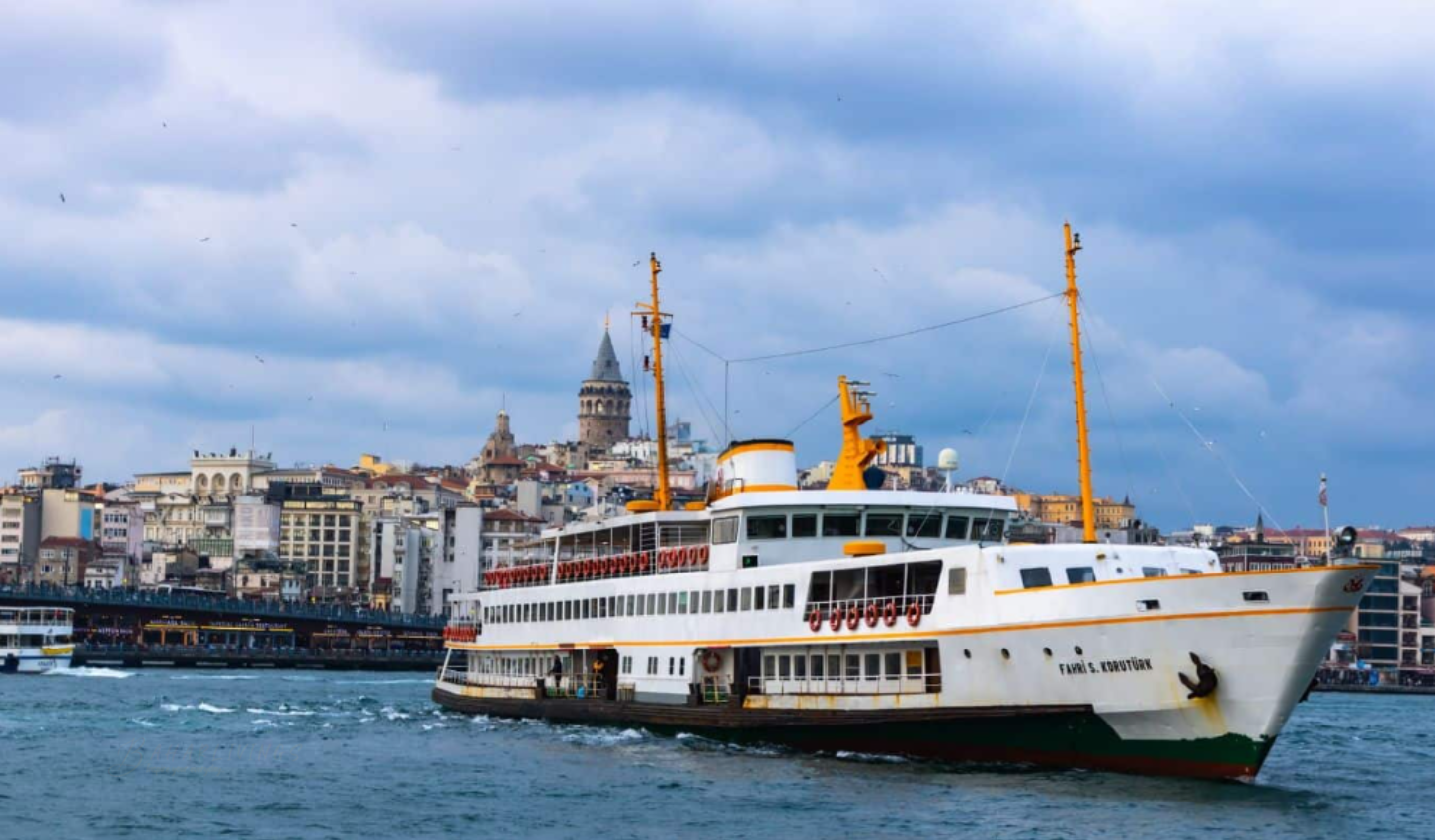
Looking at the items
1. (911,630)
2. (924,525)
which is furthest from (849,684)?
(924,525)

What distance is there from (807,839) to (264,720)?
30.2m

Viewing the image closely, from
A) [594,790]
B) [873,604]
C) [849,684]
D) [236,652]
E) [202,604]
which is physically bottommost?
[594,790]

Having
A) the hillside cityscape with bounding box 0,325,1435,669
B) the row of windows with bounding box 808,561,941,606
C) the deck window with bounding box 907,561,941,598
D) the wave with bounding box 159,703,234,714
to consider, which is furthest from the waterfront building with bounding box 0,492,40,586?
the deck window with bounding box 907,561,941,598

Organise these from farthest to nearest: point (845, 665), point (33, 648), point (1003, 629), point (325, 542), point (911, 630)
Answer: point (325, 542) → point (33, 648) → point (845, 665) → point (911, 630) → point (1003, 629)

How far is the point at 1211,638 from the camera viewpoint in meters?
32.0

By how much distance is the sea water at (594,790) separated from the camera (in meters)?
31.0

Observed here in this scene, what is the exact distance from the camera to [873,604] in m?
37.3

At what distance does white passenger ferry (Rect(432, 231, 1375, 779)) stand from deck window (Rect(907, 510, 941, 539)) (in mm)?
48

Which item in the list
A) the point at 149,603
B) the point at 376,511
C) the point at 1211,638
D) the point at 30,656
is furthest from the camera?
the point at 376,511

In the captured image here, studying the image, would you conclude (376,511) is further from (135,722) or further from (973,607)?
(973,607)

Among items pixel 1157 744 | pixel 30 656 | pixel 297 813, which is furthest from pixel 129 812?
pixel 30 656

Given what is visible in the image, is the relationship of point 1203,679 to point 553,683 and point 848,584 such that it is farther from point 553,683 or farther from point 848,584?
point 553,683

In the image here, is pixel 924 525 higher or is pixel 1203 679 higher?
pixel 924 525

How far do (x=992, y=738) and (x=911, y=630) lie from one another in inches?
101
